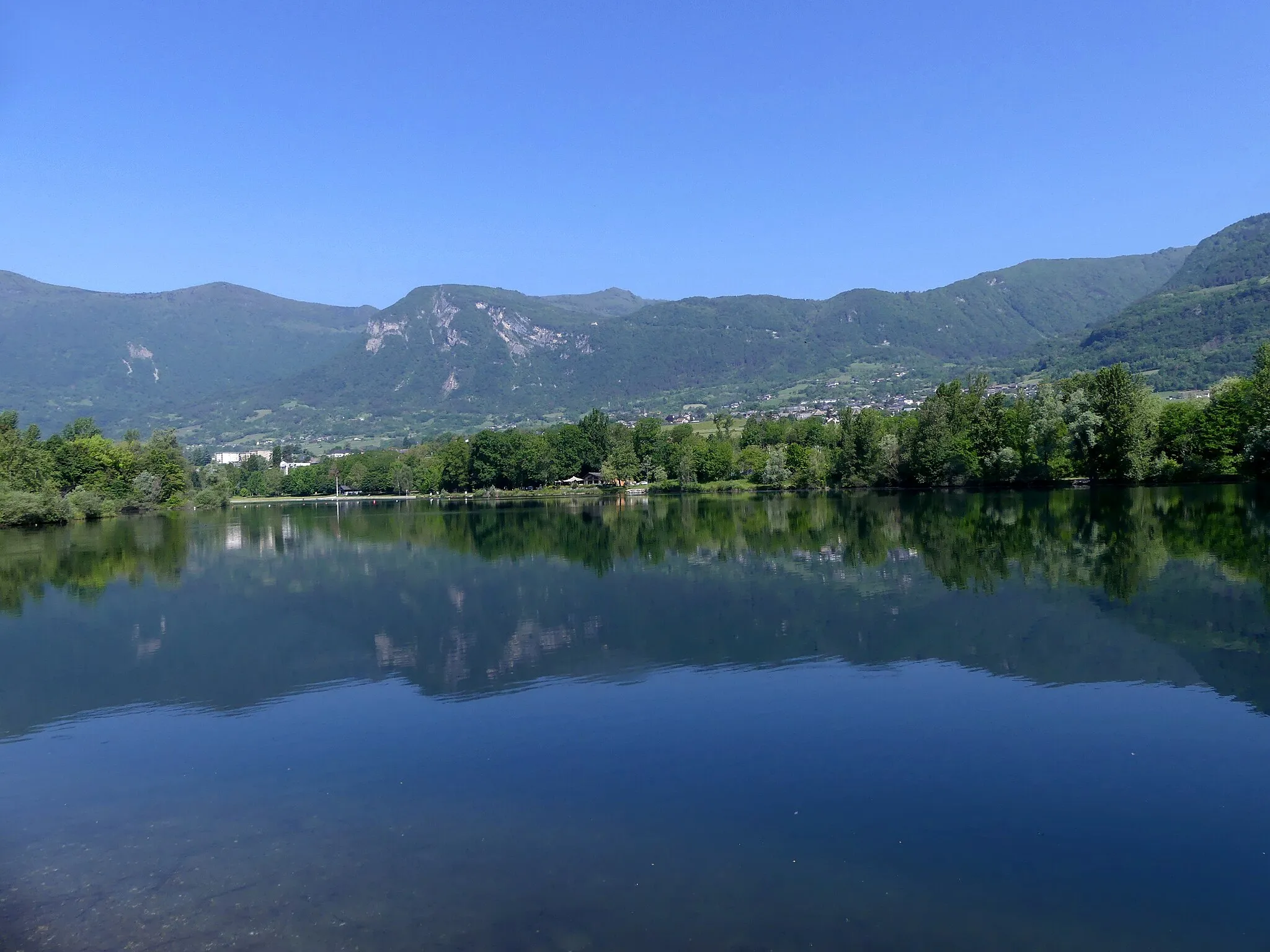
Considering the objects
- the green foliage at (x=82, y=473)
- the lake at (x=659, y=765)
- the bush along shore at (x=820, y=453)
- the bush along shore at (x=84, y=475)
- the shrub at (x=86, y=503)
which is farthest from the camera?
the shrub at (x=86, y=503)

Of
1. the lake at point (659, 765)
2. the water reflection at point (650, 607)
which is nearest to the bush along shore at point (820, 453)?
the water reflection at point (650, 607)

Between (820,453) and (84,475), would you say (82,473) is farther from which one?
(820,453)

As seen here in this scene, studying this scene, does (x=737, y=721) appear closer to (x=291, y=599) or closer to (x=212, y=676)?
(x=212, y=676)

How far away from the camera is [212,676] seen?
1986 cm

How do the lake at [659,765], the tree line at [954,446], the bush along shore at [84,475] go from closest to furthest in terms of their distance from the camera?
the lake at [659,765] → the tree line at [954,446] → the bush along shore at [84,475]

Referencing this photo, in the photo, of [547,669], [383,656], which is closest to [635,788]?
[547,669]

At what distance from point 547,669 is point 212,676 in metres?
7.26

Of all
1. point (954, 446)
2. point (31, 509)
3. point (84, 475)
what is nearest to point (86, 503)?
point (31, 509)

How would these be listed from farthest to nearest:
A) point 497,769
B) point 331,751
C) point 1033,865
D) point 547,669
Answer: point 547,669 → point 331,751 → point 497,769 → point 1033,865

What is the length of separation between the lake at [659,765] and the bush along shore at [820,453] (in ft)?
176

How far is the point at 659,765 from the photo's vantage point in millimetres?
12930

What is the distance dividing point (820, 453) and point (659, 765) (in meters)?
97.5

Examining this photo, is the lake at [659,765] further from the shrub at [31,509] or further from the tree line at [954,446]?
the tree line at [954,446]

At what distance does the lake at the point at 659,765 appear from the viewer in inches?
346
